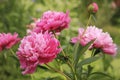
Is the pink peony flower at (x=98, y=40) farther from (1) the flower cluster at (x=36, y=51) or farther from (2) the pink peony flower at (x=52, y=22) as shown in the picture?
(1) the flower cluster at (x=36, y=51)

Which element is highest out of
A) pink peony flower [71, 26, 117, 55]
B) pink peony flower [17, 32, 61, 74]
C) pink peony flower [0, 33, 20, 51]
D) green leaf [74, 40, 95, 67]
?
pink peony flower [0, 33, 20, 51]

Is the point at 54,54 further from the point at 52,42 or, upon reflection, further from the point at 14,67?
the point at 14,67

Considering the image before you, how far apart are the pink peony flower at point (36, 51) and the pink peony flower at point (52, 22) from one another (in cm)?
15

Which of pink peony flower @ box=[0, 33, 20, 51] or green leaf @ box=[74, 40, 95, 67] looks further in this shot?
pink peony flower @ box=[0, 33, 20, 51]

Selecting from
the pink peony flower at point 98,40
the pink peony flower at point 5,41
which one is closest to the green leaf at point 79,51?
the pink peony flower at point 98,40

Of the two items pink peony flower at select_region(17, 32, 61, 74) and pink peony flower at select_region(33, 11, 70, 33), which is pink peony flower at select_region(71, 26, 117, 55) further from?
pink peony flower at select_region(17, 32, 61, 74)

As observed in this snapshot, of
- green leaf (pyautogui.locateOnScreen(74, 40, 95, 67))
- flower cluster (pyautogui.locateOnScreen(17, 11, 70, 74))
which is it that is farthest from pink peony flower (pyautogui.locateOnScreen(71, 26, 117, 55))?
flower cluster (pyautogui.locateOnScreen(17, 11, 70, 74))

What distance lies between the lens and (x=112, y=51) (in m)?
1.64

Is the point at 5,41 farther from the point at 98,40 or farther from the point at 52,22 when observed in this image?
the point at 98,40

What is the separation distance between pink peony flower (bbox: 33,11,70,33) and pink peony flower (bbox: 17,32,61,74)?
15 cm

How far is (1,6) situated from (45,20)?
257cm

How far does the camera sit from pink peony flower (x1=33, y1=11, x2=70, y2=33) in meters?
1.59

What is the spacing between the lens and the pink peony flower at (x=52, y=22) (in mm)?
1585

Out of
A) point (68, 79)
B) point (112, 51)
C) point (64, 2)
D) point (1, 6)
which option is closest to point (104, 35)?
point (112, 51)
